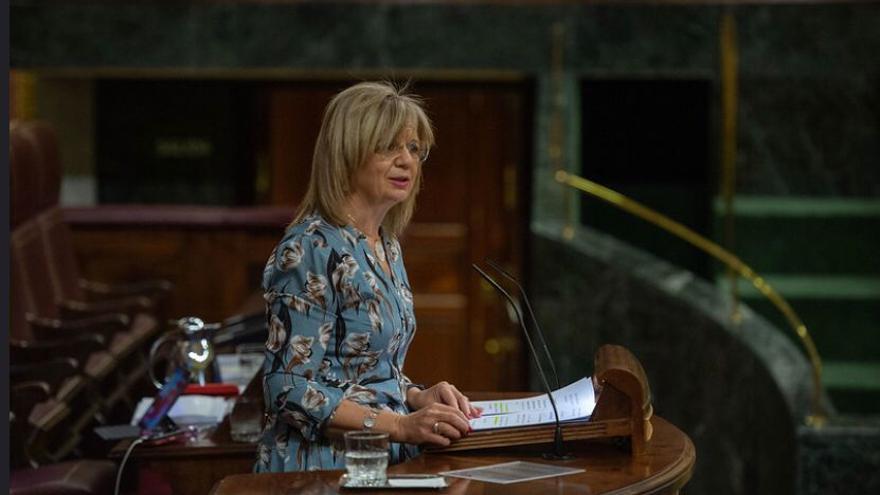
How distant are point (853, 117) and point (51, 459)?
5100 millimetres

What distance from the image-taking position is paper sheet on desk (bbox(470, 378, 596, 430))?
3.00 m

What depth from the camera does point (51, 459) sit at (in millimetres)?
5152

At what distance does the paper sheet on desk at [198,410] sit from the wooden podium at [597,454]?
1176mm

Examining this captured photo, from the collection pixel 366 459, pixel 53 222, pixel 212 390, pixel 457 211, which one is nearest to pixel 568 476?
pixel 366 459

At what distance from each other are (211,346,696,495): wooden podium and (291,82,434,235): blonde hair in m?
0.46

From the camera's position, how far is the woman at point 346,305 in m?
2.86

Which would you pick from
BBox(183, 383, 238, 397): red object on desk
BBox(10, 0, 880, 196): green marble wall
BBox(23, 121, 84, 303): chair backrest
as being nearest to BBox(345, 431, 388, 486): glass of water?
BBox(183, 383, 238, 397): red object on desk

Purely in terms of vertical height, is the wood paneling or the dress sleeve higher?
the dress sleeve

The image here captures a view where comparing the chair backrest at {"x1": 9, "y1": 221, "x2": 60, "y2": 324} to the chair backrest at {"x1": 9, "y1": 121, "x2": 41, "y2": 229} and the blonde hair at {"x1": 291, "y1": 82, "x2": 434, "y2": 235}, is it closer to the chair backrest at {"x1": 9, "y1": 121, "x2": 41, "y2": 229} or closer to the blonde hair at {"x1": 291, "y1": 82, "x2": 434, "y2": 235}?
the chair backrest at {"x1": 9, "y1": 121, "x2": 41, "y2": 229}

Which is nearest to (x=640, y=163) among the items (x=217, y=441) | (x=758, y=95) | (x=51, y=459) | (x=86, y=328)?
(x=758, y=95)

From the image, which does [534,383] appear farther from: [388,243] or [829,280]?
[388,243]

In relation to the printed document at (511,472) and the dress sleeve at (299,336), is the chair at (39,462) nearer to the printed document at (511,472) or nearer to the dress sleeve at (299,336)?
the dress sleeve at (299,336)

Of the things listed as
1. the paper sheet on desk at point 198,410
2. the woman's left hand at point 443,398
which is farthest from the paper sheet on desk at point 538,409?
the paper sheet on desk at point 198,410

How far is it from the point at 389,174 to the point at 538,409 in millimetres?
510
